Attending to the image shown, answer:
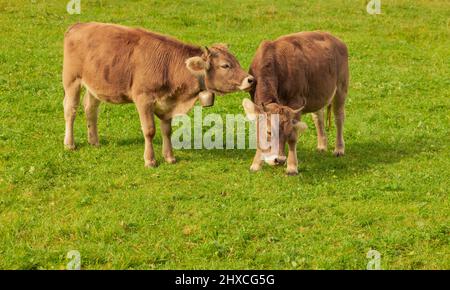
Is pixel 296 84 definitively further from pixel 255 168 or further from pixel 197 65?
pixel 197 65

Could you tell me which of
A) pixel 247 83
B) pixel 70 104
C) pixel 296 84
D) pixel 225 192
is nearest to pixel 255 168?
pixel 225 192

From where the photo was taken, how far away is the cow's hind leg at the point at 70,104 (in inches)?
656

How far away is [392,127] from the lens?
19.5 metres

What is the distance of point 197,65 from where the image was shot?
15.3 metres

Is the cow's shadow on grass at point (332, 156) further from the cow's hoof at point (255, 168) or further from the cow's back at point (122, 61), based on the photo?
the cow's back at point (122, 61)

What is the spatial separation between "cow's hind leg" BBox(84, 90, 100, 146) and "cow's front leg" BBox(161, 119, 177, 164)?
6.33 ft

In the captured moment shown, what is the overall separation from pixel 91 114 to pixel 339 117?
5811 mm

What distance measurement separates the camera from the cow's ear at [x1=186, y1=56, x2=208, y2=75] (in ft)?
49.8

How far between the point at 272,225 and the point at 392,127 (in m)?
7.77

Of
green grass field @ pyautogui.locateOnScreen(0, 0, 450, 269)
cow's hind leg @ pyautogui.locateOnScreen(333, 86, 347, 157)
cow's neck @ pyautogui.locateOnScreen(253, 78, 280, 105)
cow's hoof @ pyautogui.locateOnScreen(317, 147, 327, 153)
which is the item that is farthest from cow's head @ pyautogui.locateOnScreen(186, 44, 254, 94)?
cow's hoof @ pyautogui.locateOnScreen(317, 147, 327, 153)

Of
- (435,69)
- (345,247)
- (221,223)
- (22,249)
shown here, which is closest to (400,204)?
(345,247)

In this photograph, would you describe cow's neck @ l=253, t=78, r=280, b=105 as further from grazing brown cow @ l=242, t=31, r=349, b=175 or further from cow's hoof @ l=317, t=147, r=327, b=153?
cow's hoof @ l=317, t=147, r=327, b=153

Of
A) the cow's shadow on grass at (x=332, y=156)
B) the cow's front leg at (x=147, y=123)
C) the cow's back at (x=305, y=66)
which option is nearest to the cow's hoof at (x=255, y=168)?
the cow's shadow on grass at (x=332, y=156)
